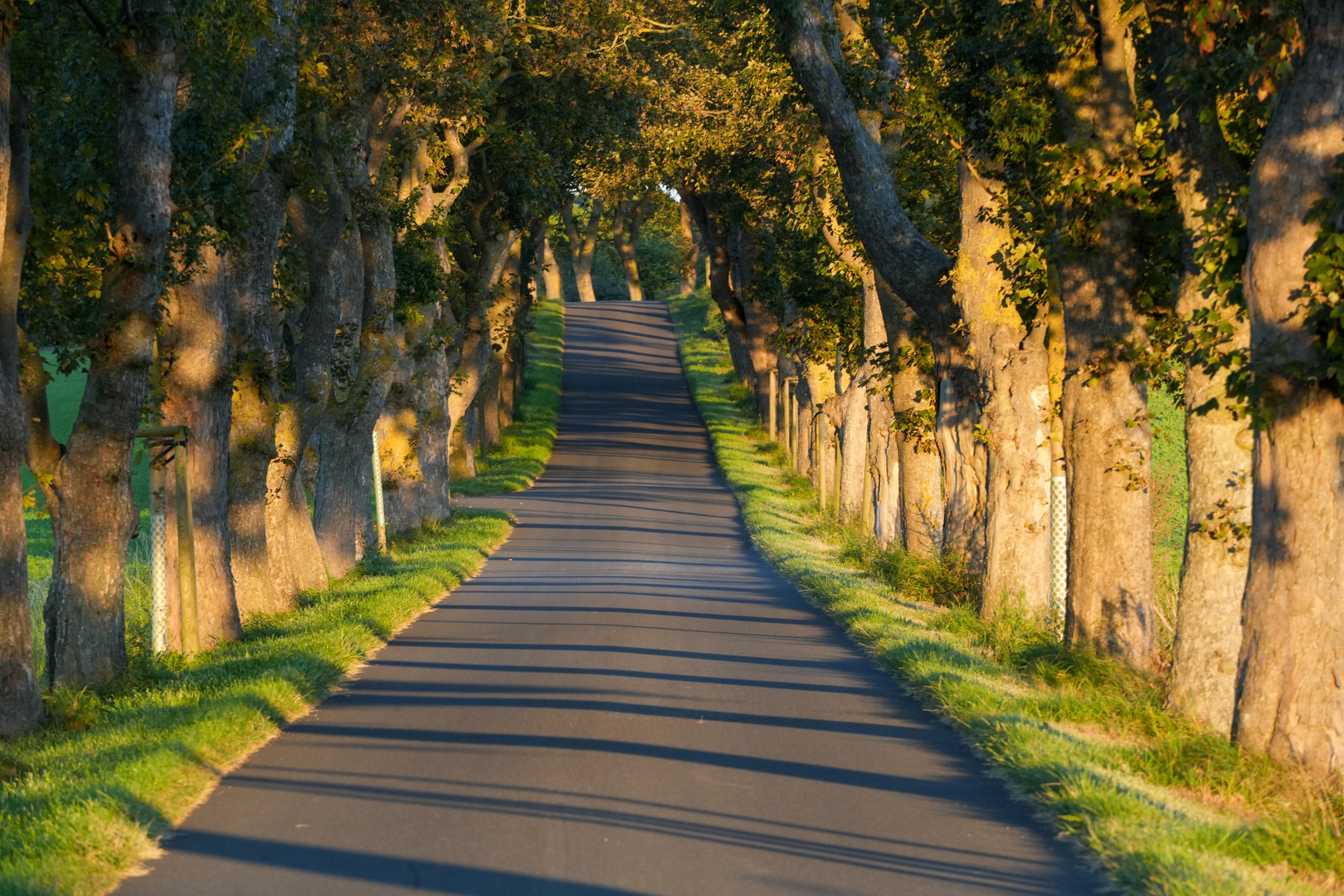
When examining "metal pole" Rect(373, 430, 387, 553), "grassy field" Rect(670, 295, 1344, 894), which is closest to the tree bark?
"grassy field" Rect(670, 295, 1344, 894)

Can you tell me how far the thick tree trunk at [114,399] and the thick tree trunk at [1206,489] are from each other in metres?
7.12

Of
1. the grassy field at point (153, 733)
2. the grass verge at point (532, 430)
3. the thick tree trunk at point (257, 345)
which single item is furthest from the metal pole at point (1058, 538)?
the grass verge at point (532, 430)

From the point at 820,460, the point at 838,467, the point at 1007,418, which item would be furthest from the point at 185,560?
the point at 820,460

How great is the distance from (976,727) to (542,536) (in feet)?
57.1

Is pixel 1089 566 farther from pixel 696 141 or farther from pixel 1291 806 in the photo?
pixel 696 141

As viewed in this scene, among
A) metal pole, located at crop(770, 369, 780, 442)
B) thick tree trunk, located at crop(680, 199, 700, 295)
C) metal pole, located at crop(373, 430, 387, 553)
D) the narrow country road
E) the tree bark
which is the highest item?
thick tree trunk, located at crop(680, 199, 700, 295)

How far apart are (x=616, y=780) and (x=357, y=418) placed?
41.5 ft

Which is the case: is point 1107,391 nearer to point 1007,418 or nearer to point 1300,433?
point 1007,418

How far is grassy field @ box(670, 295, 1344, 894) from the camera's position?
20.9 feet

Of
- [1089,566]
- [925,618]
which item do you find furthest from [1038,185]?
[925,618]

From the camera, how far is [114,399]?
11.0 meters

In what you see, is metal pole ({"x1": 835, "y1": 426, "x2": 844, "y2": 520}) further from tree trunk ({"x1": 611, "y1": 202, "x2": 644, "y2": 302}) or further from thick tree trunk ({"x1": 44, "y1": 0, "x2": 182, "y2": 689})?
tree trunk ({"x1": 611, "y1": 202, "x2": 644, "y2": 302})

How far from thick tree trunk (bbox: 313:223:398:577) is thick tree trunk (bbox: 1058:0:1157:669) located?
33.6 ft

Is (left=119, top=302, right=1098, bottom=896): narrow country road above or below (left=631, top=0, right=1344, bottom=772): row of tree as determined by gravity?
below
